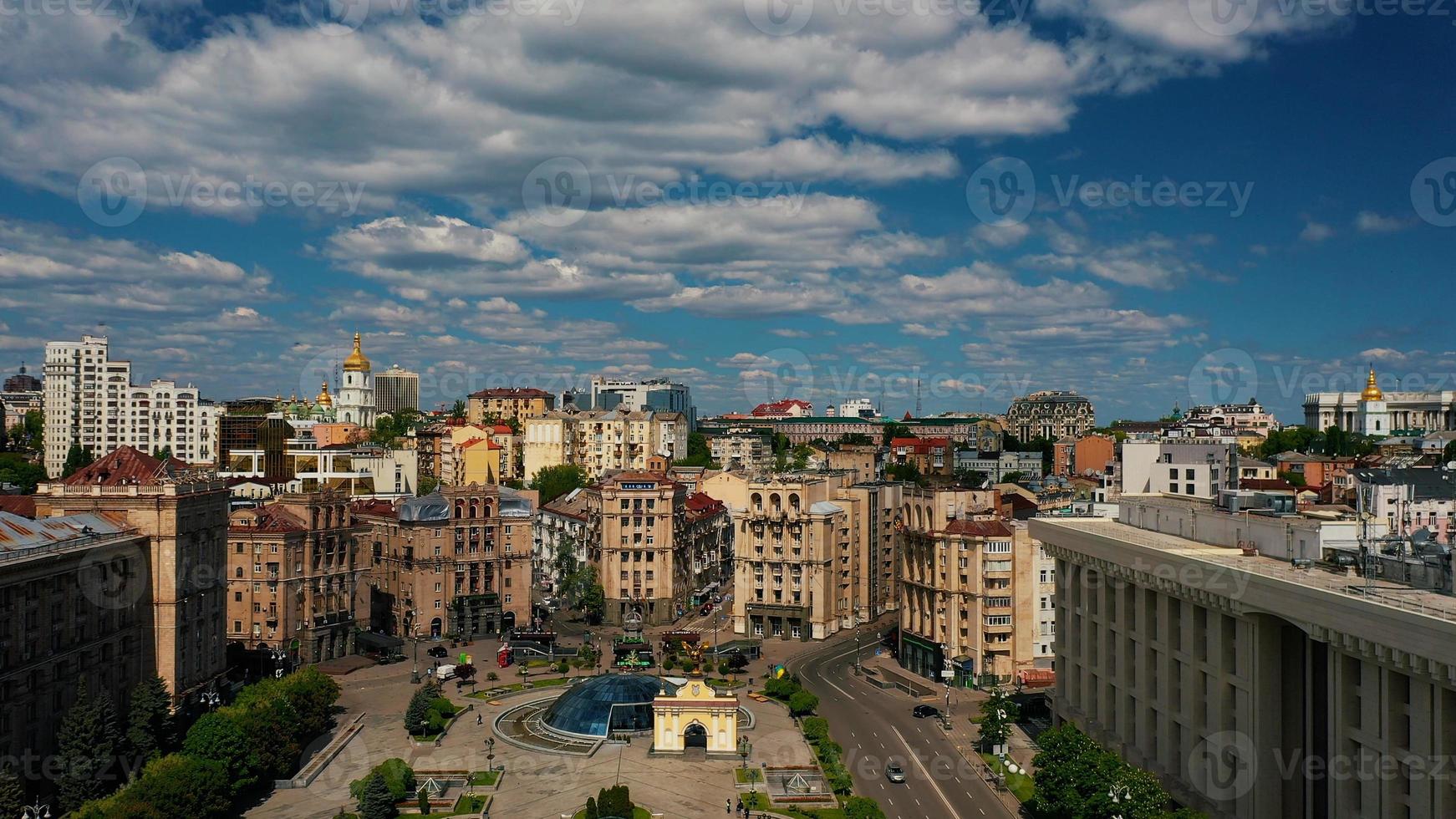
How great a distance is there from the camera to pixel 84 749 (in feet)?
178

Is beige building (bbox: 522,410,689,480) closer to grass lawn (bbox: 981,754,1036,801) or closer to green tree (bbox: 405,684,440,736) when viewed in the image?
green tree (bbox: 405,684,440,736)

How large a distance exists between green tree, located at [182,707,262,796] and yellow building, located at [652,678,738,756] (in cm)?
2347

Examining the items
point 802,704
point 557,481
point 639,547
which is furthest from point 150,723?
point 557,481

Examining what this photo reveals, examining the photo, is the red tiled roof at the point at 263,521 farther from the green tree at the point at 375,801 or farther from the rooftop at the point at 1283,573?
the rooftop at the point at 1283,573

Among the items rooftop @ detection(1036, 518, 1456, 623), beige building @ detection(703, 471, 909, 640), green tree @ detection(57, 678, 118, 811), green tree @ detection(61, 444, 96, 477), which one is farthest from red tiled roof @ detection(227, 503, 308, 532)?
green tree @ detection(61, 444, 96, 477)

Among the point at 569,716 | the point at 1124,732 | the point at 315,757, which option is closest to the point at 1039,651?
the point at 1124,732

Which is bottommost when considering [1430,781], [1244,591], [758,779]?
[758,779]

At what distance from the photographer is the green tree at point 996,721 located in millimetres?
66938

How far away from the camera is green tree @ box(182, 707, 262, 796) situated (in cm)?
5656

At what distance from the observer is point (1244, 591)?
4541 cm

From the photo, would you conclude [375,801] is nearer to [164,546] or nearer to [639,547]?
[164,546]

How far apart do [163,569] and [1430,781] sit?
65291 millimetres

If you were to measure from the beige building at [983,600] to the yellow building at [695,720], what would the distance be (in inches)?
926

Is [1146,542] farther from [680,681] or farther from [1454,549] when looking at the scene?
[680,681]
